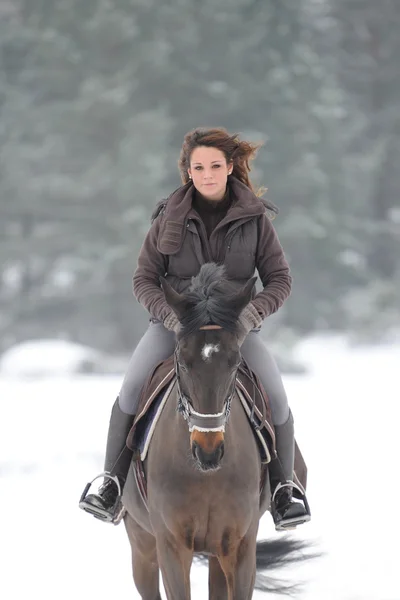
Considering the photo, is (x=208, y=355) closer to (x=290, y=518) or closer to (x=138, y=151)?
(x=290, y=518)

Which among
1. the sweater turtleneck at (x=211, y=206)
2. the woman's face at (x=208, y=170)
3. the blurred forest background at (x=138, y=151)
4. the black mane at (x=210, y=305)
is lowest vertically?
the black mane at (x=210, y=305)

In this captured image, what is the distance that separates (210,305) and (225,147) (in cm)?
103

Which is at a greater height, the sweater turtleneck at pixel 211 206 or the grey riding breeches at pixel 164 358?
the sweater turtleneck at pixel 211 206

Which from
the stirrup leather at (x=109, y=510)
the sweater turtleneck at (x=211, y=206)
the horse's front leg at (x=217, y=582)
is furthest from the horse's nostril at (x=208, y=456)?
the sweater turtleneck at (x=211, y=206)

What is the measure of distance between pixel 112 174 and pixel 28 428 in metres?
11.7

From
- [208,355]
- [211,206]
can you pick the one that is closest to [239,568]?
[208,355]

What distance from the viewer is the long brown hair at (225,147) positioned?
14.0 ft

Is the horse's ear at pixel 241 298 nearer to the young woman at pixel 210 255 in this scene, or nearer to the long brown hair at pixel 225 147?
the young woman at pixel 210 255

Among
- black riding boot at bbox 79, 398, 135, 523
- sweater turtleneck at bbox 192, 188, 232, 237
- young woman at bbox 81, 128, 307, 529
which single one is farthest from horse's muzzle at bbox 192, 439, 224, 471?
sweater turtleneck at bbox 192, 188, 232, 237

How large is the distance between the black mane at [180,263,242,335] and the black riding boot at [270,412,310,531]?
3.31 feet

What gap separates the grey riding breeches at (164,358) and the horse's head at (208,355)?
2.30ft

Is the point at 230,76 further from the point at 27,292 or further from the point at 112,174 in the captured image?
the point at 27,292

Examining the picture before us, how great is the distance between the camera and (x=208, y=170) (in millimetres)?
4234

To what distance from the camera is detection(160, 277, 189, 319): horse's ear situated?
142 inches
